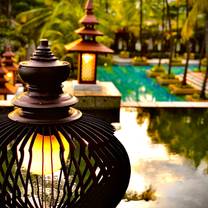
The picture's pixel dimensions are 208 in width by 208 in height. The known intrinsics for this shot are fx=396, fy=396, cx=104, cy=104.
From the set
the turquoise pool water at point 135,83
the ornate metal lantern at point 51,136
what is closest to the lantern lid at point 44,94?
the ornate metal lantern at point 51,136

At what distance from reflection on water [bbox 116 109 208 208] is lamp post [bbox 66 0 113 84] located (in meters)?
1.62

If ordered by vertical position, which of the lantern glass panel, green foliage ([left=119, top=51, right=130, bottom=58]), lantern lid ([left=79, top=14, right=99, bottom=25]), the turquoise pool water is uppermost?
lantern lid ([left=79, top=14, right=99, bottom=25])

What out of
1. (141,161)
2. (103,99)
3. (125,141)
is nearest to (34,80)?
(141,161)

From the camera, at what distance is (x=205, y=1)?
17.0 m

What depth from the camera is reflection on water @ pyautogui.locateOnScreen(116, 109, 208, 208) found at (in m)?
6.19

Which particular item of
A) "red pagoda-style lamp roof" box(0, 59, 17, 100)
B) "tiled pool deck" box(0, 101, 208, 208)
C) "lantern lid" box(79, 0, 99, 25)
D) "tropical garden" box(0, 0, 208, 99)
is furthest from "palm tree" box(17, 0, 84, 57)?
"tiled pool deck" box(0, 101, 208, 208)

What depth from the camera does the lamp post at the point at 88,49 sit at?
11578 mm

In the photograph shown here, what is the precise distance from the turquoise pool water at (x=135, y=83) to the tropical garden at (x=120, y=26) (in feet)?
2.64

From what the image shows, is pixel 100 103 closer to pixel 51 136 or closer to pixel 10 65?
pixel 10 65

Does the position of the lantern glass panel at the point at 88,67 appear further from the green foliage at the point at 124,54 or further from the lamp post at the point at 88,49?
the green foliage at the point at 124,54

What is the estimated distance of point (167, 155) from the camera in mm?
8031

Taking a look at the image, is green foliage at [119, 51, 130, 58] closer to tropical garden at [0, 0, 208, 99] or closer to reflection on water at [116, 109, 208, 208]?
tropical garden at [0, 0, 208, 99]

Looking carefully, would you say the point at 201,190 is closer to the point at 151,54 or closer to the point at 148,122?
the point at 148,122

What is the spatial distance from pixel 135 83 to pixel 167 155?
18.1 m
